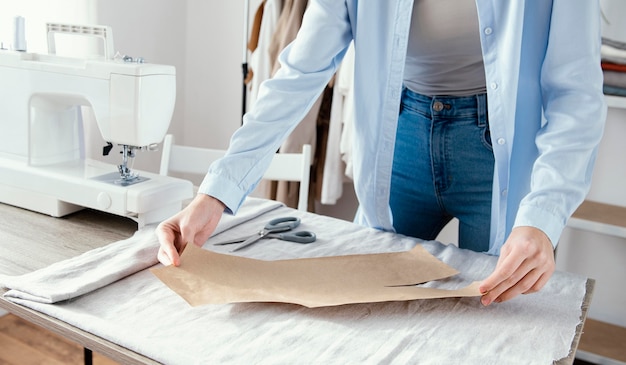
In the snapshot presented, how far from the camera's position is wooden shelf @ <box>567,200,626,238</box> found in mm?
2059

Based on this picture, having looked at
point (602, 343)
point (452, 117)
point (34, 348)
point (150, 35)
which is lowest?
point (34, 348)

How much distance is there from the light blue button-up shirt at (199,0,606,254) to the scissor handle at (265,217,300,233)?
0.31 ft

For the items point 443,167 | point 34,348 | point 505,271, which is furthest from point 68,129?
point 34,348

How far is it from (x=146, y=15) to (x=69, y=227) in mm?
1882

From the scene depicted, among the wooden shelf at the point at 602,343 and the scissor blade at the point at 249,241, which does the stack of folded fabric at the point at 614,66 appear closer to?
the wooden shelf at the point at 602,343

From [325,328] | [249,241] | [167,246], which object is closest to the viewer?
[325,328]

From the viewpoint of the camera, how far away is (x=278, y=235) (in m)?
1.11

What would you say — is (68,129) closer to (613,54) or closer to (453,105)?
(453,105)

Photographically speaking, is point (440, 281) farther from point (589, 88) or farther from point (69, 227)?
point (69, 227)

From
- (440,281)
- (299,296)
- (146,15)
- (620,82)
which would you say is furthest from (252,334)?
(146,15)

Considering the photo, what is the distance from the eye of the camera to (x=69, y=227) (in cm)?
119

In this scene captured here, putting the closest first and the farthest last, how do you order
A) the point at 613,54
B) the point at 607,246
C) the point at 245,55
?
the point at 613,54, the point at 607,246, the point at 245,55

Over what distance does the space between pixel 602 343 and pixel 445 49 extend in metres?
1.55

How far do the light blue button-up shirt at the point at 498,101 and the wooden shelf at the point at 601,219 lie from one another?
1.06 meters
